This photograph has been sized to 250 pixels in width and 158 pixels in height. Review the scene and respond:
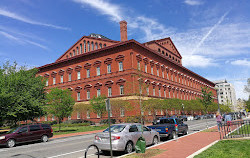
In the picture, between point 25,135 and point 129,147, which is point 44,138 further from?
point 129,147

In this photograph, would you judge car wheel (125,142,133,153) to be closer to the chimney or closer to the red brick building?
the red brick building

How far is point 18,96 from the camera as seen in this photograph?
23609 millimetres

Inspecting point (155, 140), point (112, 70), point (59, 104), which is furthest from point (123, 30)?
point (155, 140)

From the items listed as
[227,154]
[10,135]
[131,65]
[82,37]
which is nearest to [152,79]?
[131,65]

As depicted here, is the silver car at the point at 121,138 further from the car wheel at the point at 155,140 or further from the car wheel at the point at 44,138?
the car wheel at the point at 44,138

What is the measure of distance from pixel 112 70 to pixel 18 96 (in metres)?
20.9

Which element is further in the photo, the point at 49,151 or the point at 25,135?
the point at 25,135

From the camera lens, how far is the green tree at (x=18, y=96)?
22203 millimetres

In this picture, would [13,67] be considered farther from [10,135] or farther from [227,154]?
[227,154]

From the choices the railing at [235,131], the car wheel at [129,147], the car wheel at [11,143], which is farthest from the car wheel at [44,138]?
the railing at [235,131]

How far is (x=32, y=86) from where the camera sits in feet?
92.1

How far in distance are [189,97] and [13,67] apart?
177ft

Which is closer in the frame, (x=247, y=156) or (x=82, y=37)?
(x=247, y=156)

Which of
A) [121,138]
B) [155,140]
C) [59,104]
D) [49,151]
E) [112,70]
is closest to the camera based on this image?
[121,138]
